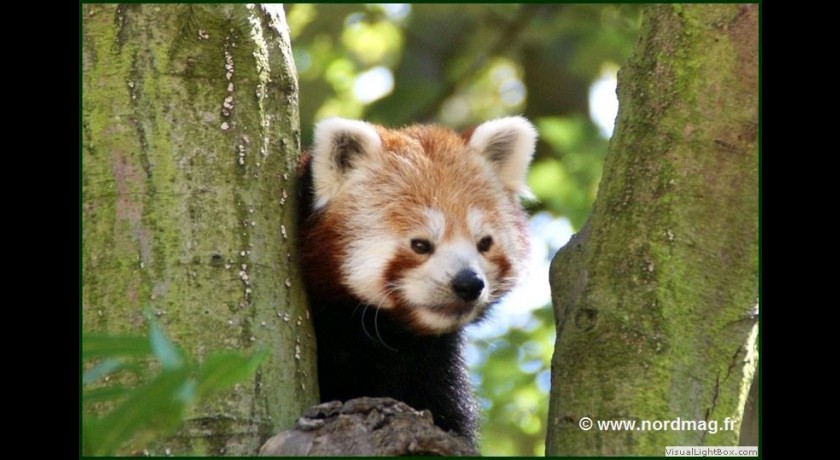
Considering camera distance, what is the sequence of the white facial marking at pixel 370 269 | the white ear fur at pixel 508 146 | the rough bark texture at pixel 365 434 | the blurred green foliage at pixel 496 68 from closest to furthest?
the rough bark texture at pixel 365 434 < the white facial marking at pixel 370 269 < the white ear fur at pixel 508 146 < the blurred green foliage at pixel 496 68

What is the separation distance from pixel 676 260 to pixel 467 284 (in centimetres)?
130

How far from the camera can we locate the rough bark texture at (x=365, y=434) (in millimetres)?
3062

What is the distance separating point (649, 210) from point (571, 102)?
670 centimetres

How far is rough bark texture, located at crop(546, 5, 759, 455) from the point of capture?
318 centimetres

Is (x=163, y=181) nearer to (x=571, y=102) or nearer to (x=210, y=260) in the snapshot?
(x=210, y=260)

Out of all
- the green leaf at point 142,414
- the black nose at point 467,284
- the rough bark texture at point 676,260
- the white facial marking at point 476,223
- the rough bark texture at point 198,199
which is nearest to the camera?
the green leaf at point 142,414

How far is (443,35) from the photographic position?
964 centimetres

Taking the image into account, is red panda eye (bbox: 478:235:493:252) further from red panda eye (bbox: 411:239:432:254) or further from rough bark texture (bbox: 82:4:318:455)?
rough bark texture (bbox: 82:4:318:455)

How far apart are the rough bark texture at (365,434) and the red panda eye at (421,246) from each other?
131 centimetres

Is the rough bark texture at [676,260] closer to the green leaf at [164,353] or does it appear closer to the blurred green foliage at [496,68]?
the green leaf at [164,353]

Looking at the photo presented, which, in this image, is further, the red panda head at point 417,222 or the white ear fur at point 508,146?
the white ear fur at point 508,146

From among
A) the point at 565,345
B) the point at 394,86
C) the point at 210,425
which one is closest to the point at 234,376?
the point at 210,425

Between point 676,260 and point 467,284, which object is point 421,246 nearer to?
point 467,284

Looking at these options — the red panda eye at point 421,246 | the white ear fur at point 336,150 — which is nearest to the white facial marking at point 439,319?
the red panda eye at point 421,246
